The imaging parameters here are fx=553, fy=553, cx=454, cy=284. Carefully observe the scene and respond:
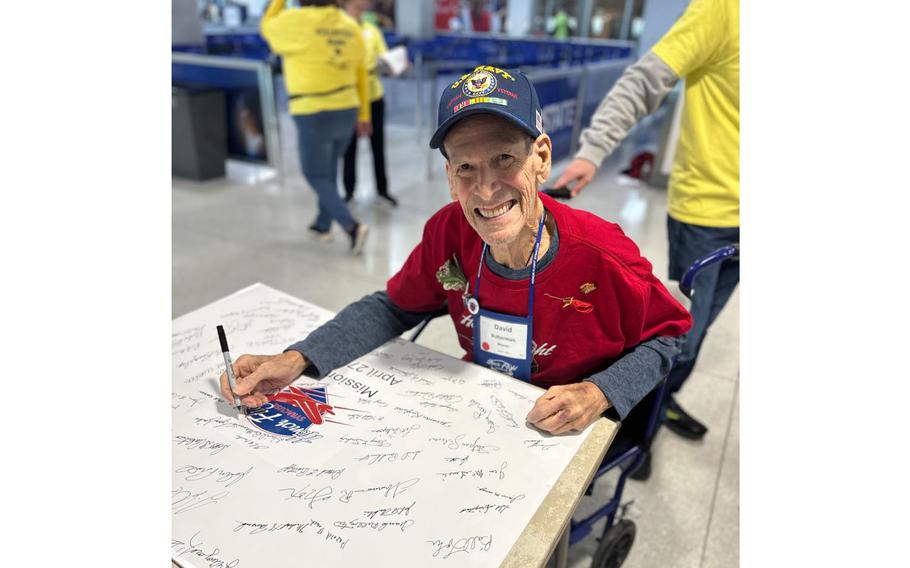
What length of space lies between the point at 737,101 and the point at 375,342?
1202mm

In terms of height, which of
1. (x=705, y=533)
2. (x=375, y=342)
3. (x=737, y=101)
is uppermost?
(x=737, y=101)

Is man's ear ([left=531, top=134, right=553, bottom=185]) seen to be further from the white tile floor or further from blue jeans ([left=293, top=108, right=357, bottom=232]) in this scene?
blue jeans ([left=293, top=108, right=357, bottom=232])

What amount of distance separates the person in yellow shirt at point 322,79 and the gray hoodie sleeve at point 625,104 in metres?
2.23

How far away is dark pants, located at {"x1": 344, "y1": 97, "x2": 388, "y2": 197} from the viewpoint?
450 cm

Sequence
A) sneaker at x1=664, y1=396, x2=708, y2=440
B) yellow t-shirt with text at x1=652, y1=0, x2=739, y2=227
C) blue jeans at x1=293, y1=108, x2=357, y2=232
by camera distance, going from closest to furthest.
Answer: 1. yellow t-shirt with text at x1=652, y1=0, x2=739, y2=227
2. sneaker at x1=664, y1=396, x2=708, y2=440
3. blue jeans at x1=293, y1=108, x2=357, y2=232

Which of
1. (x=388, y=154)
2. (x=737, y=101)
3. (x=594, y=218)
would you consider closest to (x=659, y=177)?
(x=388, y=154)

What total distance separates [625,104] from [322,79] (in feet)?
7.49

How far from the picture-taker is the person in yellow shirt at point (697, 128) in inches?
59.9

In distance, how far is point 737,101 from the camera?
155 centimetres

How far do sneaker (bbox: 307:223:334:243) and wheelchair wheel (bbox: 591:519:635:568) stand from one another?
2.93m
